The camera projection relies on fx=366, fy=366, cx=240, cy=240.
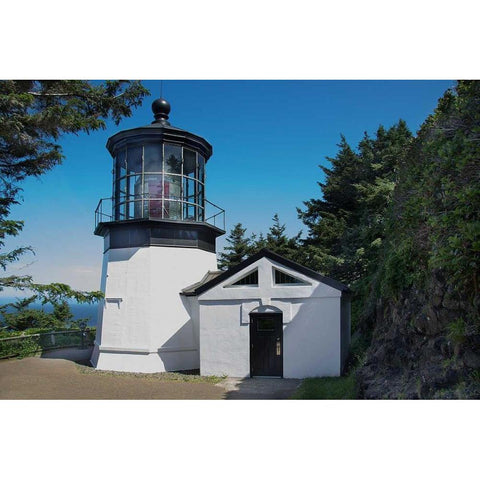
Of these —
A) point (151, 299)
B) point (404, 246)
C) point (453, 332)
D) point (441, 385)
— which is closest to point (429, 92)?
point (404, 246)

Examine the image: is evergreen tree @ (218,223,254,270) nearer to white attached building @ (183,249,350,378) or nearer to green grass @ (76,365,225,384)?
white attached building @ (183,249,350,378)

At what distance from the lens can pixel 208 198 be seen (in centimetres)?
677

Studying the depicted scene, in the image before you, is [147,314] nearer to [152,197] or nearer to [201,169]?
[152,197]

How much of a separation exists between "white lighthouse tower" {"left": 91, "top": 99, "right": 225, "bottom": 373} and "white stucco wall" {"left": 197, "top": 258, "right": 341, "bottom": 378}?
0.72 meters

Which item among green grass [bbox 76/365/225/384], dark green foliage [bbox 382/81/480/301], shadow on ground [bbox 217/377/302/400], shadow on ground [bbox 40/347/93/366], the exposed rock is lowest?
shadow on ground [bbox 40/347/93/366]

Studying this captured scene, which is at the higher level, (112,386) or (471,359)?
(471,359)

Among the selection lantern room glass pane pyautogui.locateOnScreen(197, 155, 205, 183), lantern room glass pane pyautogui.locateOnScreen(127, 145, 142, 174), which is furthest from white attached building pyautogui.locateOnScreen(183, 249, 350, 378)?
lantern room glass pane pyautogui.locateOnScreen(127, 145, 142, 174)

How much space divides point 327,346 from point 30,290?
4124 mm

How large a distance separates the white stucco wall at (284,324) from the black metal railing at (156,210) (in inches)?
56.2

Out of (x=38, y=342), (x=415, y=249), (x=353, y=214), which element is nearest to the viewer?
(x=415, y=249)

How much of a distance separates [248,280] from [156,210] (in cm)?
202

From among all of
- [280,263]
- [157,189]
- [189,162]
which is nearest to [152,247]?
[157,189]

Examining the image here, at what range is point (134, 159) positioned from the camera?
6.43 m

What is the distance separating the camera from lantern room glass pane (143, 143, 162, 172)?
6309 millimetres
